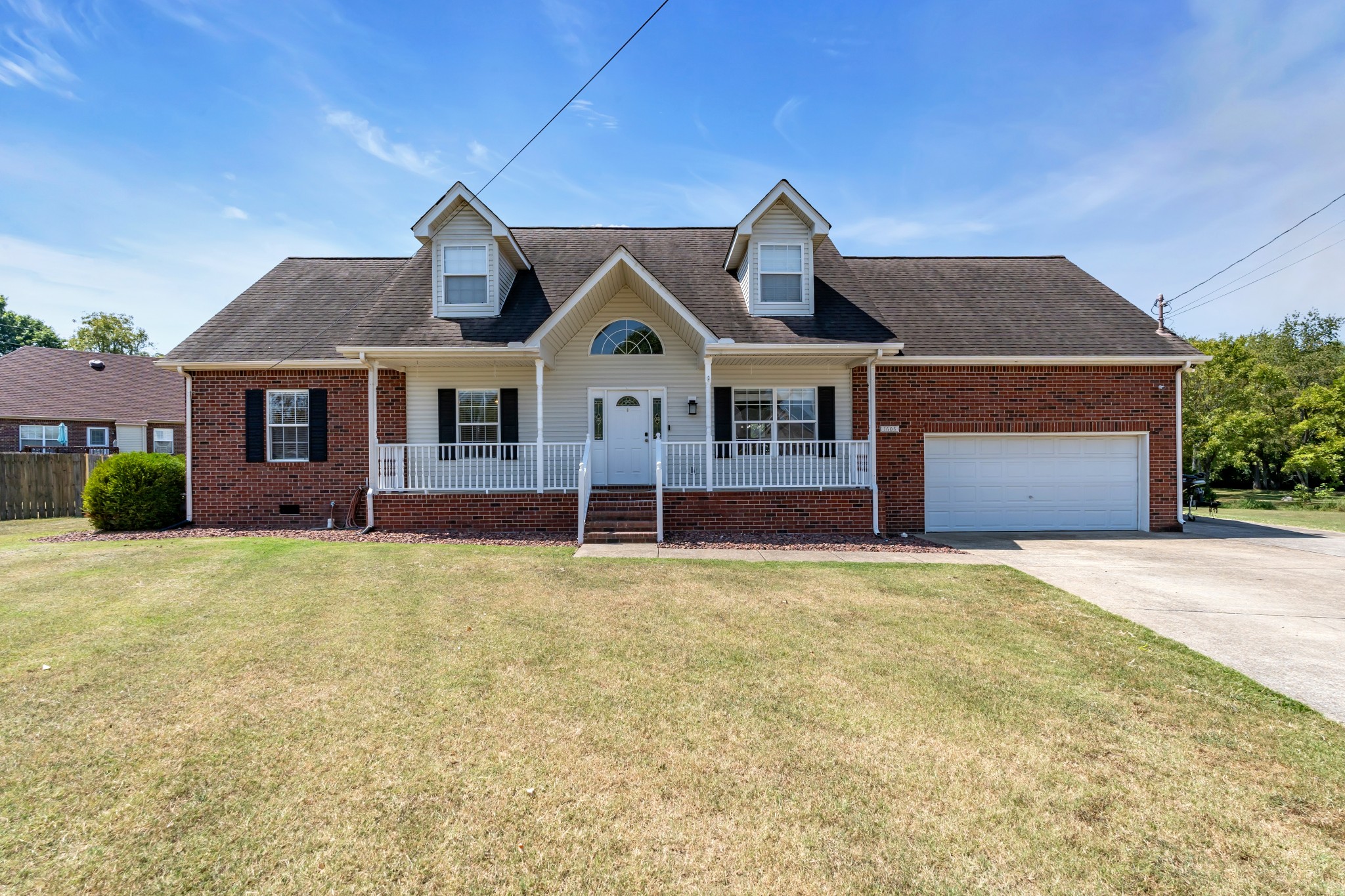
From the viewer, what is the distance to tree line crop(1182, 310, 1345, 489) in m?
24.4

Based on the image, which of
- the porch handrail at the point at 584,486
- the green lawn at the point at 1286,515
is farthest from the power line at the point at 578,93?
the green lawn at the point at 1286,515

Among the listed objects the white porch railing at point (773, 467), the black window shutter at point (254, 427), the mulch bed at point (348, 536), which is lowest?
the mulch bed at point (348, 536)

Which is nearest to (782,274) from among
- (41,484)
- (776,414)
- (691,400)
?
(776,414)

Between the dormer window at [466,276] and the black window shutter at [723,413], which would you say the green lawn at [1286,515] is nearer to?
the black window shutter at [723,413]

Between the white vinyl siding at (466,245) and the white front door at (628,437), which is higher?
the white vinyl siding at (466,245)

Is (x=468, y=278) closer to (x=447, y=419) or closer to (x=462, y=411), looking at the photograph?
(x=462, y=411)

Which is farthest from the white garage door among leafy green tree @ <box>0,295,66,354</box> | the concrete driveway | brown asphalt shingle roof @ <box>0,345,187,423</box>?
leafy green tree @ <box>0,295,66,354</box>

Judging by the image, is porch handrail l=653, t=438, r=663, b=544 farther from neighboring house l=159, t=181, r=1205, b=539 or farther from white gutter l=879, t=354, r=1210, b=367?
white gutter l=879, t=354, r=1210, b=367

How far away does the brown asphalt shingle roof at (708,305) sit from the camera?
41.1ft

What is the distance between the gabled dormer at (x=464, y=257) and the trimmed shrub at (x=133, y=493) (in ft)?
21.4

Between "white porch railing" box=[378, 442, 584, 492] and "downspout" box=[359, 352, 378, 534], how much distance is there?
0.42ft

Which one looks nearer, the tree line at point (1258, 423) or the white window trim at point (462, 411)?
the white window trim at point (462, 411)

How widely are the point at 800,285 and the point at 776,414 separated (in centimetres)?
277

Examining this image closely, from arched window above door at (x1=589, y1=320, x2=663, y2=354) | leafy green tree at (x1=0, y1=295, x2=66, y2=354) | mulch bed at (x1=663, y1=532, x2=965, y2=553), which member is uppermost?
leafy green tree at (x1=0, y1=295, x2=66, y2=354)
